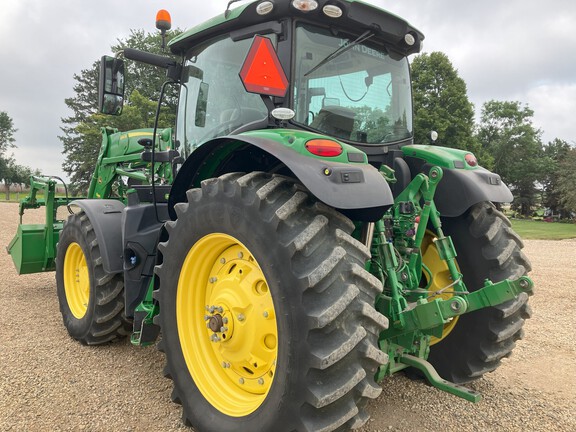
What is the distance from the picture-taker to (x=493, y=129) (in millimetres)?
49406

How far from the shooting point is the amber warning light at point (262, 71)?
8.12 feet

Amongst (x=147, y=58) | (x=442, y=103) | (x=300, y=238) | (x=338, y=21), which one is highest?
(x=442, y=103)

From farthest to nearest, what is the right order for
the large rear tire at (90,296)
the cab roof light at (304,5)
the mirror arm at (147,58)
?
the large rear tire at (90,296) < the mirror arm at (147,58) < the cab roof light at (304,5)

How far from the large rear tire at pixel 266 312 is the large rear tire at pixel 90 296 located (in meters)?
1.22

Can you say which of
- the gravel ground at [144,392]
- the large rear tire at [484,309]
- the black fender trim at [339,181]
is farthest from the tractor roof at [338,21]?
the gravel ground at [144,392]

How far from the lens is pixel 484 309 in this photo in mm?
3086

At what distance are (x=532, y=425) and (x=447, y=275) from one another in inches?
43.2

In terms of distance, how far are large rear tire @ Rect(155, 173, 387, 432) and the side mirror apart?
1.50 metres

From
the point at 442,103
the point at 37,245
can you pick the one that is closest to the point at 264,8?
the point at 37,245

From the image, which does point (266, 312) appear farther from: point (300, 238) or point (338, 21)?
point (338, 21)

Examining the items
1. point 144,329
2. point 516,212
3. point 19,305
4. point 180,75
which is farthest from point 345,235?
point 516,212

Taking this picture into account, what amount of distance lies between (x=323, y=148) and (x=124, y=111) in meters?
19.9

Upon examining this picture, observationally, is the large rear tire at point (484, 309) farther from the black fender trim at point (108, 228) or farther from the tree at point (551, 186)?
the tree at point (551, 186)

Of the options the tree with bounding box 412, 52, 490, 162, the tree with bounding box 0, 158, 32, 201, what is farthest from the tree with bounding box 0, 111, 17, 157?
the tree with bounding box 412, 52, 490, 162
